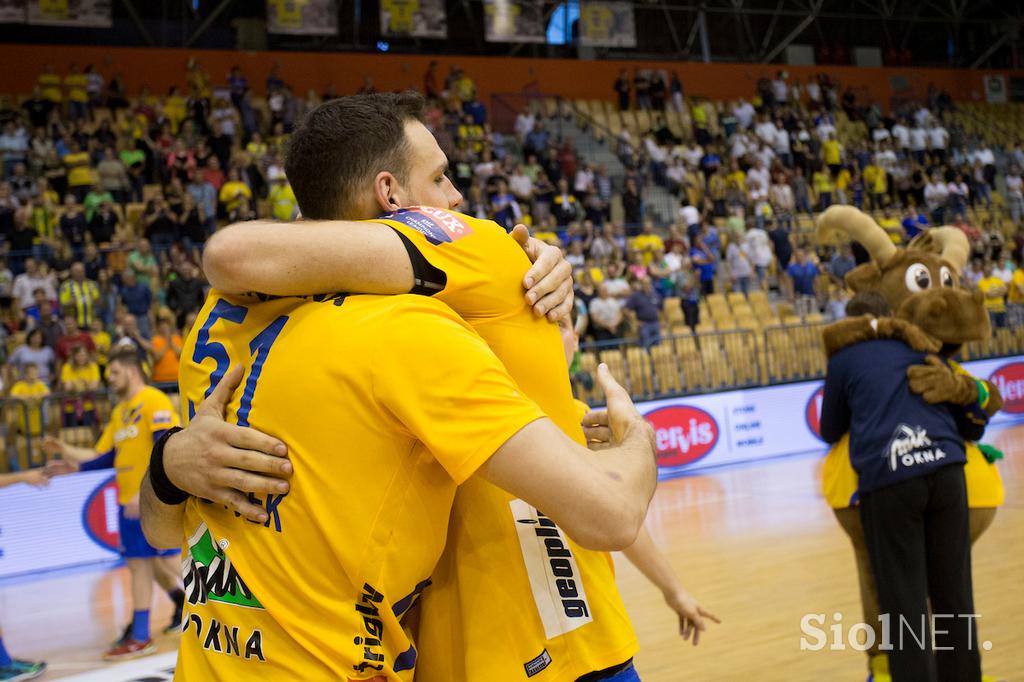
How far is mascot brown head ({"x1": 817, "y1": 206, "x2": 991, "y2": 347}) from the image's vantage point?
4363 mm

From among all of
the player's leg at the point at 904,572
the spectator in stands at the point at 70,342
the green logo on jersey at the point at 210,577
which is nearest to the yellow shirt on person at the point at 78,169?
the spectator in stands at the point at 70,342

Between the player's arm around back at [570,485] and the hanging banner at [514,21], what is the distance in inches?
718

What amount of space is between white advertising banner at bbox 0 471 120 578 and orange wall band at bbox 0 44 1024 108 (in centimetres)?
1075

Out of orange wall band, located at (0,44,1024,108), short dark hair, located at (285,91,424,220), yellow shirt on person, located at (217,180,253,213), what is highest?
orange wall band, located at (0,44,1024,108)

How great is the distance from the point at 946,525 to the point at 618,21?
18461mm

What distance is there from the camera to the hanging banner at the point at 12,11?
51.4 feet

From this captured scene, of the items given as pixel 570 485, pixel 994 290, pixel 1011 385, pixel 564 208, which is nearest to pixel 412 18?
pixel 564 208

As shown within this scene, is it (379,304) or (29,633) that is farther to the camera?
(29,633)

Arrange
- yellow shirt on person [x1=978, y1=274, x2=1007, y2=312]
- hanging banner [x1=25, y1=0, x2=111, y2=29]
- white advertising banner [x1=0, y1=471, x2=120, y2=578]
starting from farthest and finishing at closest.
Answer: hanging banner [x1=25, y1=0, x2=111, y2=29] < yellow shirt on person [x1=978, y1=274, x2=1007, y2=312] < white advertising banner [x1=0, y1=471, x2=120, y2=578]

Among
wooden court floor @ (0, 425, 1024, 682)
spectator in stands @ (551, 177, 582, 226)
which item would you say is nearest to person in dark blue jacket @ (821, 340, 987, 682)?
wooden court floor @ (0, 425, 1024, 682)

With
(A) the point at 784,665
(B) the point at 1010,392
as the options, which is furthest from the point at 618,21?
(A) the point at 784,665

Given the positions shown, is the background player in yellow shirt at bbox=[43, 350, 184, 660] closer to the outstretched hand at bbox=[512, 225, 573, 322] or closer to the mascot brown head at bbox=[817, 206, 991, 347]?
the mascot brown head at bbox=[817, 206, 991, 347]

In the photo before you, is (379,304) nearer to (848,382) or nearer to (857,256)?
(848,382)

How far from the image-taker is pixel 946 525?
12.8 feet
